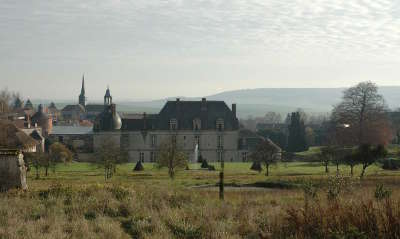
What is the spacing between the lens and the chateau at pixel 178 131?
67.3 metres

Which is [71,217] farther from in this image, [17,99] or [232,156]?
[17,99]

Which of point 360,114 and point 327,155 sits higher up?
point 360,114

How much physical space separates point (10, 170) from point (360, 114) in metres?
47.7

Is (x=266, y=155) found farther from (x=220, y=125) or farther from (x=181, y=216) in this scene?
(x=181, y=216)

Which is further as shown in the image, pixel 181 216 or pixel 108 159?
pixel 108 159

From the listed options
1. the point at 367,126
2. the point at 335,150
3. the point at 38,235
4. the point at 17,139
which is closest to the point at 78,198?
the point at 38,235

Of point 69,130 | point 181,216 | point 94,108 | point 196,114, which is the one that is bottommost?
point 181,216

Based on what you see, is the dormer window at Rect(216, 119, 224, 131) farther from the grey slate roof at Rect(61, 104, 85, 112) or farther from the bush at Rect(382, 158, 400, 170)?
the grey slate roof at Rect(61, 104, 85, 112)

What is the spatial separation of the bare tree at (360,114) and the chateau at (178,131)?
55.9 ft

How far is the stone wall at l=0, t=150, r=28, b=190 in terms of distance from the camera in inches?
636

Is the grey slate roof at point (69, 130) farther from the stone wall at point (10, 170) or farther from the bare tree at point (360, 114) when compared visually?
the stone wall at point (10, 170)

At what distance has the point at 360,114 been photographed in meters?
55.9

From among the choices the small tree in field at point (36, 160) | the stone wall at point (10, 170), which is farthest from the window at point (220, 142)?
the stone wall at point (10, 170)

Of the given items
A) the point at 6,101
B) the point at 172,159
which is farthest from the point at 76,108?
the point at 172,159
